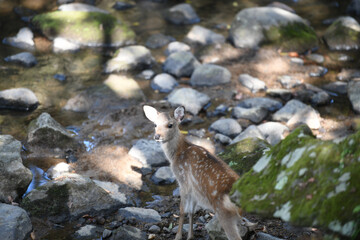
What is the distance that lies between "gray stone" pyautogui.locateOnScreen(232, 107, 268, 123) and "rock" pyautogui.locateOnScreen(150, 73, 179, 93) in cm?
211

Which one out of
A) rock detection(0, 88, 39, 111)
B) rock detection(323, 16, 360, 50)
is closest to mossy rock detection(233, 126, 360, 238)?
rock detection(0, 88, 39, 111)

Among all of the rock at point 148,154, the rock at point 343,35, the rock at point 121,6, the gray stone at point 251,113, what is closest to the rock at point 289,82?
the gray stone at point 251,113

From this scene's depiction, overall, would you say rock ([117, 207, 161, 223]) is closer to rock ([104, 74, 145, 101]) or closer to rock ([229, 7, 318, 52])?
rock ([104, 74, 145, 101])

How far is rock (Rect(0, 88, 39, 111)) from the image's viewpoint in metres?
9.80

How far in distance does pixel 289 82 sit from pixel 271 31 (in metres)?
2.77

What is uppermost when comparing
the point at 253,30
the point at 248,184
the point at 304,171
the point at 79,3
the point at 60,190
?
the point at 304,171

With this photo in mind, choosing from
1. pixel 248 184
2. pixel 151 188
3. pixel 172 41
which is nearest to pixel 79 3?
pixel 172 41

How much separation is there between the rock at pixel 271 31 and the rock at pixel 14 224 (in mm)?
9516

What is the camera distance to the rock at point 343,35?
13.4 meters

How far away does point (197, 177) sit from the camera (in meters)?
5.41

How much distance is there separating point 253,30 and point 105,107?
5.97 meters

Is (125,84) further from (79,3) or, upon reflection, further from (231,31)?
(79,3)

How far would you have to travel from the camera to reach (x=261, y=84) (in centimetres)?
1120

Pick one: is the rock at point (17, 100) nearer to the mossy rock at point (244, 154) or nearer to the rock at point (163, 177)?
the rock at point (163, 177)
